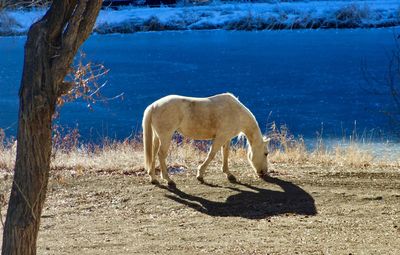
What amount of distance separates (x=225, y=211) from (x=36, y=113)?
396 centimetres

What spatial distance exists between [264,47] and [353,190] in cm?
3273

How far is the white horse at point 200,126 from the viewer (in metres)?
9.80

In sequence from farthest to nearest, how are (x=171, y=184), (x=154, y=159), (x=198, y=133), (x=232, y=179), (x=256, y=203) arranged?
(x=198, y=133)
(x=232, y=179)
(x=154, y=159)
(x=171, y=184)
(x=256, y=203)

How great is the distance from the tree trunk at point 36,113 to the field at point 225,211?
1837 millimetres

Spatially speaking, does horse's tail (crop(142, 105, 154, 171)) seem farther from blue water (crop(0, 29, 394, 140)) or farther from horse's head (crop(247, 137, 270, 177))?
blue water (crop(0, 29, 394, 140))

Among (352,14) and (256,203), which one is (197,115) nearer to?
(256,203)

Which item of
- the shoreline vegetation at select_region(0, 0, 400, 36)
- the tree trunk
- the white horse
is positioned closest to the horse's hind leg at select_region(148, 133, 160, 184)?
the white horse

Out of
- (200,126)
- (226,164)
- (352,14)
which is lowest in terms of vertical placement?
(352,14)

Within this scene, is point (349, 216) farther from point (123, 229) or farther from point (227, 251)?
point (123, 229)

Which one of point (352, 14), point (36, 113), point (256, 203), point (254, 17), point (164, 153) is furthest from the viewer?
point (254, 17)

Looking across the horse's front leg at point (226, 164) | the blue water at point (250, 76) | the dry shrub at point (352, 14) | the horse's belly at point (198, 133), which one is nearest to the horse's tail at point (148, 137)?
the horse's belly at point (198, 133)

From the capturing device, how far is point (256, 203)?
349 inches

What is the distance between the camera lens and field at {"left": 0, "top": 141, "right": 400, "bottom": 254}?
714cm

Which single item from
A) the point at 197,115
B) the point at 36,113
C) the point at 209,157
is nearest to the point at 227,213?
the point at 209,157
